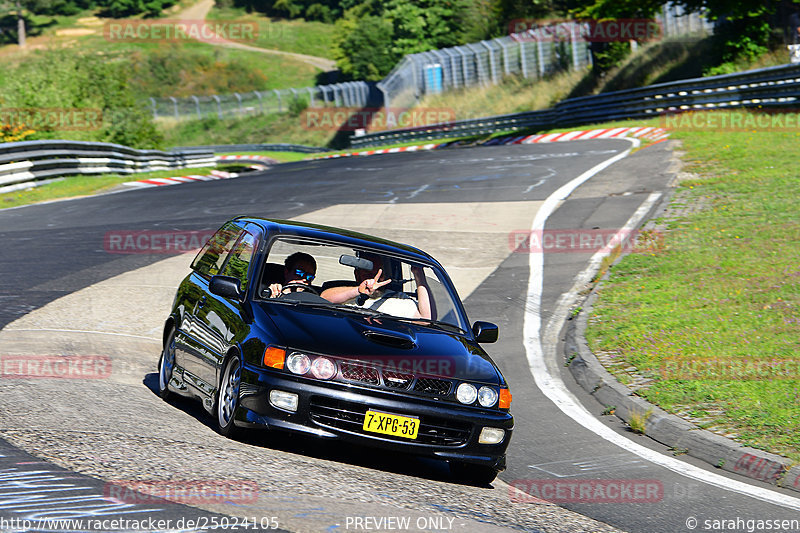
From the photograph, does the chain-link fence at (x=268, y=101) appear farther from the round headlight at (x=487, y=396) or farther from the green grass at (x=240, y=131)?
the round headlight at (x=487, y=396)

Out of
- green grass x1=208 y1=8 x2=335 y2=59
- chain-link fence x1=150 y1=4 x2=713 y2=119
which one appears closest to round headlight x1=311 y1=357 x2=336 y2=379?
chain-link fence x1=150 y1=4 x2=713 y2=119

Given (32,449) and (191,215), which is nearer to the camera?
(32,449)

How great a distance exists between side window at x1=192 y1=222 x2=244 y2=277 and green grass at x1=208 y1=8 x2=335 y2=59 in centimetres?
11207

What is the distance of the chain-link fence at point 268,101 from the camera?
75.0 meters

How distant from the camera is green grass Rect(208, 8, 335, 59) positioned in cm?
12156

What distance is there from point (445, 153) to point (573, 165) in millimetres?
8811

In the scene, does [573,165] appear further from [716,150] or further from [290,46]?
[290,46]

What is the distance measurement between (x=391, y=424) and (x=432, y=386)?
420mm

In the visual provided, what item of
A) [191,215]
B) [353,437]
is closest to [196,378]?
[353,437]

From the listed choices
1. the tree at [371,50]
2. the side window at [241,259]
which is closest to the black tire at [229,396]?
the side window at [241,259]

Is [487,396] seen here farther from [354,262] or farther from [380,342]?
[354,262]

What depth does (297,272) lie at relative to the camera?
8031 mm

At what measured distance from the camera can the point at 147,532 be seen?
453 cm

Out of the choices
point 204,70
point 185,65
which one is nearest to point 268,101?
point 204,70
